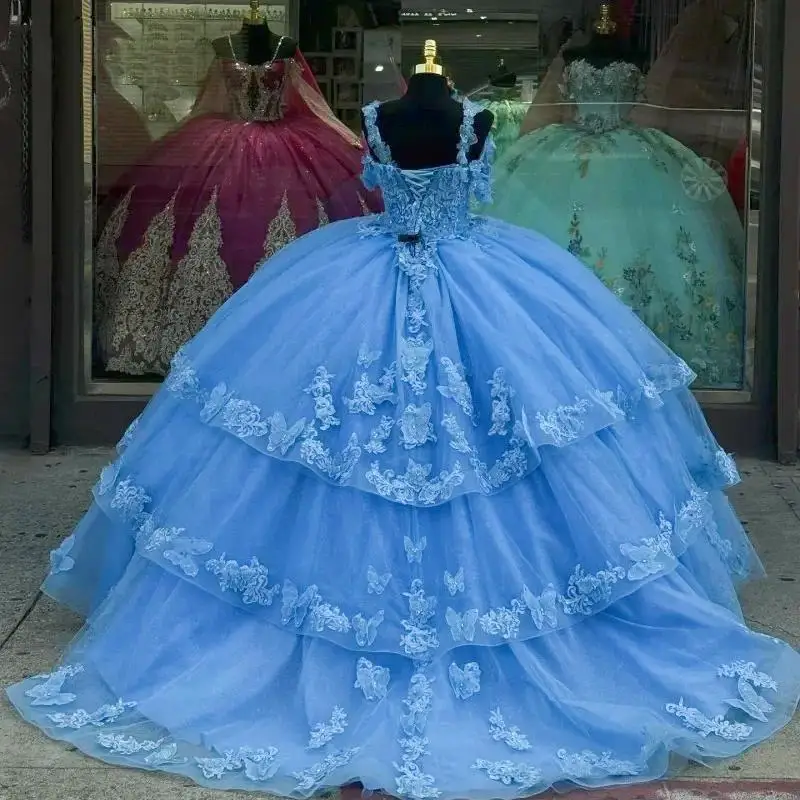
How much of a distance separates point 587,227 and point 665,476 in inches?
107

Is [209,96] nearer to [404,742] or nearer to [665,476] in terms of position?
[665,476]

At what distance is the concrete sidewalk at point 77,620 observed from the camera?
3.02 metres

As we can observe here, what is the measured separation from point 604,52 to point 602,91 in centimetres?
18

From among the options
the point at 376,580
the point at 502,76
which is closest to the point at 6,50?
the point at 502,76

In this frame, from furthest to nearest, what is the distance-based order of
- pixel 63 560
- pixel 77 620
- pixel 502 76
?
pixel 502 76
pixel 77 620
pixel 63 560

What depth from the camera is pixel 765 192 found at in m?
5.96

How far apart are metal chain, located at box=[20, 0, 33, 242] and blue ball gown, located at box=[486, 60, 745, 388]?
2.24m

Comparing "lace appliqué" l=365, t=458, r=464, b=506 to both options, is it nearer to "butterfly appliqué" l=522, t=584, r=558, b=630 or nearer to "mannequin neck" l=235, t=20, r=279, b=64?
"butterfly appliqué" l=522, t=584, r=558, b=630

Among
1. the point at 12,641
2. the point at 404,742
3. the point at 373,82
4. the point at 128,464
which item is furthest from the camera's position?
the point at 373,82

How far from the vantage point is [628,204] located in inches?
239

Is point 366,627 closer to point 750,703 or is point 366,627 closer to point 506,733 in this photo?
point 506,733

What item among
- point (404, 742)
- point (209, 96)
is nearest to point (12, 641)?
point (404, 742)

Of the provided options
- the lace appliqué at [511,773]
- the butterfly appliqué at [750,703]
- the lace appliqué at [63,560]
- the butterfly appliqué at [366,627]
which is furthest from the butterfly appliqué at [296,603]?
the butterfly appliqué at [750,703]

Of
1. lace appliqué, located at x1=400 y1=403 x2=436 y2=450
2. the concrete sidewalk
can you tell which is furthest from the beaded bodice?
the concrete sidewalk
